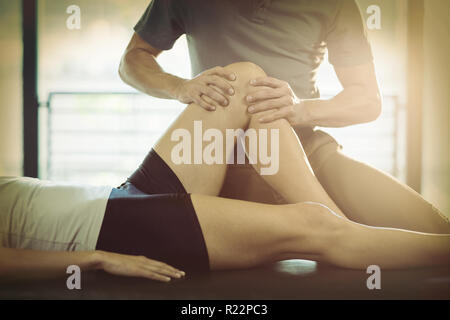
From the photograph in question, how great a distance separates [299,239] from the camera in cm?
73

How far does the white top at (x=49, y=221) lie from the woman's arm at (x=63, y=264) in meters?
0.05

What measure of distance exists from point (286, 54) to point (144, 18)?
1.61ft

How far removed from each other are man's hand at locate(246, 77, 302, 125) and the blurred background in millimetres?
1319

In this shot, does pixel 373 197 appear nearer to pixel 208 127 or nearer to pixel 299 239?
pixel 299 239

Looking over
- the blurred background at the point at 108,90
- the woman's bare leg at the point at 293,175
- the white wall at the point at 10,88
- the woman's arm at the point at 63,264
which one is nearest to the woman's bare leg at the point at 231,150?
the woman's bare leg at the point at 293,175

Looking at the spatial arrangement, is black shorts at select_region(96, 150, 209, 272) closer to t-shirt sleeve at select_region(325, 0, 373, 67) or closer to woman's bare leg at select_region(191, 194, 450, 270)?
woman's bare leg at select_region(191, 194, 450, 270)

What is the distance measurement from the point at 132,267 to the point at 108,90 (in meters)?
2.10

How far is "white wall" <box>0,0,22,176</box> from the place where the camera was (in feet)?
6.95

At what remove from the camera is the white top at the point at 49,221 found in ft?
2.36

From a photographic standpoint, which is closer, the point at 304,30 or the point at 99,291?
the point at 99,291

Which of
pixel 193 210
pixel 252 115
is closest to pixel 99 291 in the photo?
pixel 193 210

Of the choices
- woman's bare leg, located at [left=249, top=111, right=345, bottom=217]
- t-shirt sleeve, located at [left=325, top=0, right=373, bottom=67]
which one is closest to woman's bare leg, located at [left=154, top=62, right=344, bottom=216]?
woman's bare leg, located at [left=249, top=111, right=345, bottom=217]

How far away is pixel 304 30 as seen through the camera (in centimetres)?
111

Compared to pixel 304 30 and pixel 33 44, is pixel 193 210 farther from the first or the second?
pixel 33 44
